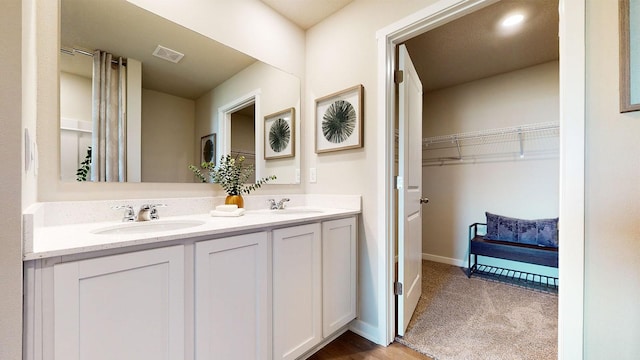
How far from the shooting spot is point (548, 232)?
8.50 feet

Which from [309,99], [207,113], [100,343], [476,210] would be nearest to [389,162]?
[309,99]

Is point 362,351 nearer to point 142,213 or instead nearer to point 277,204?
point 277,204

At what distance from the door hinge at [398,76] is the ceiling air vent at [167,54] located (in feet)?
4.46

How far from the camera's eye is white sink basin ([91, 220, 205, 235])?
1.10 meters

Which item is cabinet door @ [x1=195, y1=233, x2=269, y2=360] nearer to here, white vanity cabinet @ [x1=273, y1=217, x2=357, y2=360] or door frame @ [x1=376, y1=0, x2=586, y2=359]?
white vanity cabinet @ [x1=273, y1=217, x2=357, y2=360]

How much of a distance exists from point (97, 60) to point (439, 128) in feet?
11.5

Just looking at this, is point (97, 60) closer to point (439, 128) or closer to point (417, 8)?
point (417, 8)

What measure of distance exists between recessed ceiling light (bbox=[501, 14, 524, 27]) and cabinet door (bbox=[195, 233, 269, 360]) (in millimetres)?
2473

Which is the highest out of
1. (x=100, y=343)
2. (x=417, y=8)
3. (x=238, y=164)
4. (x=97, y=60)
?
(x=417, y=8)

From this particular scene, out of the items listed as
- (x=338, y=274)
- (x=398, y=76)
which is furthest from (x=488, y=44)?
(x=338, y=274)
